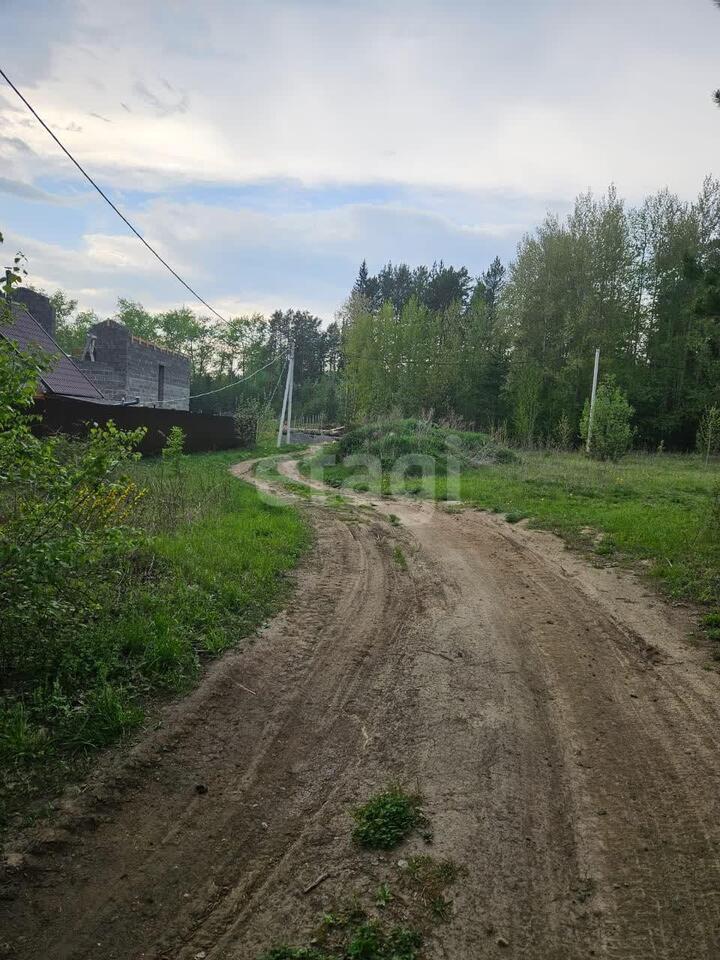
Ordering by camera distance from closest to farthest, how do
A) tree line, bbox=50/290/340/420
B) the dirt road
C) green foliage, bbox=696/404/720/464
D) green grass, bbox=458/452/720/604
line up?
the dirt road < green grass, bbox=458/452/720/604 < green foliage, bbox=696/404/720/464 < tree line, bbox=50/290/340/420

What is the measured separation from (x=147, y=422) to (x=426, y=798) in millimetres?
19492

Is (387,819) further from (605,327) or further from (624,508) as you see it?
(605,327)

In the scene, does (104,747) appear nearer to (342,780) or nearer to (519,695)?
(342,780)

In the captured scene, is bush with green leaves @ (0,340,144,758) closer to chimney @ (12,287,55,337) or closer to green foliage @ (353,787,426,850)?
green foliage @ (353,787,426,850)

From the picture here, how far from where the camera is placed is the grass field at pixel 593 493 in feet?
25.1

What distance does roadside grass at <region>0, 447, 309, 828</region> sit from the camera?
334 centimetres

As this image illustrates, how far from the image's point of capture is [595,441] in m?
22.0

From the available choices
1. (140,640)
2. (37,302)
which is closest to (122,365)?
(37,302)

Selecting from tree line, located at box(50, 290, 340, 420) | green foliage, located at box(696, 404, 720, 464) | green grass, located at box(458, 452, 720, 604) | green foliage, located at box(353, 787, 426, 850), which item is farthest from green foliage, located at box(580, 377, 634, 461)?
tree line, located at box(50, 290, 340, 420)

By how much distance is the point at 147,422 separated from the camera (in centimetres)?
2075

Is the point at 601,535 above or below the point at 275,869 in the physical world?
above

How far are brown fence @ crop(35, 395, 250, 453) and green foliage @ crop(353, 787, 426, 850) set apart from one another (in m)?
8.54

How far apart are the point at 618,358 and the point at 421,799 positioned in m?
32.6

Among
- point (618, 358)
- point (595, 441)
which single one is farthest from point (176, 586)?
point (618, 358)
